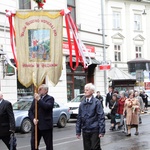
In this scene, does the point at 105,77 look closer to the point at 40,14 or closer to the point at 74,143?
the point at 74,143

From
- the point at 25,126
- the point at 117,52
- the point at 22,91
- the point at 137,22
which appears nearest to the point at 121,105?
the point at 25,126

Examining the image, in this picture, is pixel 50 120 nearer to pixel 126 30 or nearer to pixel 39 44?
pixel 39 44

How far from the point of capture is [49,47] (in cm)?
890

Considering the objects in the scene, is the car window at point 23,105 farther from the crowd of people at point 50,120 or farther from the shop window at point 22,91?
the crowd of people at point 50,120

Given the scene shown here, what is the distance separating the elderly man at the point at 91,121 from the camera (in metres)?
7.88

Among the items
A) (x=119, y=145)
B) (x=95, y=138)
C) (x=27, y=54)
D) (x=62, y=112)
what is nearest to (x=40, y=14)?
(x=27, y=54)

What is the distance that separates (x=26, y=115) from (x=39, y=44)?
8150mm

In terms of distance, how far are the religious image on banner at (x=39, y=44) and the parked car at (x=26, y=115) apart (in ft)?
25.6

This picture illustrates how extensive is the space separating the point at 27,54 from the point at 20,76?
0.50 metres

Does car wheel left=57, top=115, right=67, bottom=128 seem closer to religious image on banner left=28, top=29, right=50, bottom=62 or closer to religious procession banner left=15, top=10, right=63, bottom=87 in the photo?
religious procession banner left=15, top=10, right=63, bottom=87

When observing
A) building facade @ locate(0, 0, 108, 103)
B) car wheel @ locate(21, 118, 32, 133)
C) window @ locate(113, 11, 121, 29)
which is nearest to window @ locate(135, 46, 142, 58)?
window @ locate(113, 11, 121, 29)

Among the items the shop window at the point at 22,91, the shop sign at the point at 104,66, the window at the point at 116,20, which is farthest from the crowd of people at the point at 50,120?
the window at the point at 116,20

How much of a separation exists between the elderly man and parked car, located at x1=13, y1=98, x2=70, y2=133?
28.3 ft

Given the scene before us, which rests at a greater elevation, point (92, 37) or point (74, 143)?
point (92, 37)
